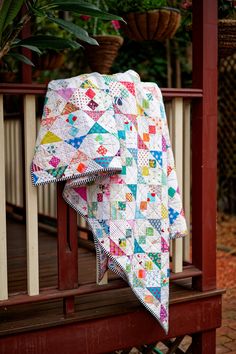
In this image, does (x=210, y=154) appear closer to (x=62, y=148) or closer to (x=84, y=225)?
(x=62, y=148)

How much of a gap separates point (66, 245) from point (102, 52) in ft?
6.08

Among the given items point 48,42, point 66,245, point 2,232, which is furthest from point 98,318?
point 48,42

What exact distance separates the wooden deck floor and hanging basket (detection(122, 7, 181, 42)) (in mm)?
1658

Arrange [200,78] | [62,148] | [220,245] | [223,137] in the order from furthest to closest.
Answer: [223,137] < [220,245] < [200,78] < [62,148]

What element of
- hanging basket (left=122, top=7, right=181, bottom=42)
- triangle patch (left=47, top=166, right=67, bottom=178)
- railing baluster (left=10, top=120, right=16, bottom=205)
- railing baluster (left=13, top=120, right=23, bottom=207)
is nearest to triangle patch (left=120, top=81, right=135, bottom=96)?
triangle patch (left=47, top=166, right=67, bottom=178)

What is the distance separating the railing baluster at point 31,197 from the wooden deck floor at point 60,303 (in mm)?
151

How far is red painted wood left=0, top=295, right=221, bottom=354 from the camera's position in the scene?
7.88 feet

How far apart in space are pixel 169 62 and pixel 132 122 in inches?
214

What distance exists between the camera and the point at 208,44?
109 inches

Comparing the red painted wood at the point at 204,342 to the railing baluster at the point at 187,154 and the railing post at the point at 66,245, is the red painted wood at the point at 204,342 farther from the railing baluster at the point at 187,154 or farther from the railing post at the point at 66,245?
the railing post at the point at 66,245

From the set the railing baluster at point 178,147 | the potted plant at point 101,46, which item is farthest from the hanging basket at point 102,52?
the railing baluster at point 178,147

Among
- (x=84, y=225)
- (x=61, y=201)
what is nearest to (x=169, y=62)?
(x=84, y=225)

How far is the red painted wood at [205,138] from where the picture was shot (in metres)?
2.76

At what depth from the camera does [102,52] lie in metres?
3.89
